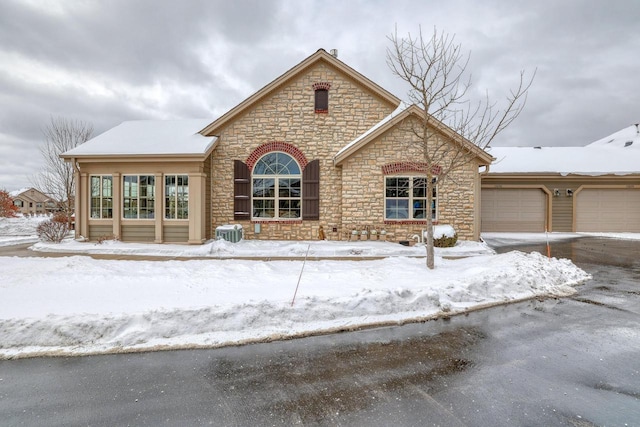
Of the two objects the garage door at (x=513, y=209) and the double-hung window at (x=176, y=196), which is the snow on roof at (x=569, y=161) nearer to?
the garage door at (x=513, y=209)

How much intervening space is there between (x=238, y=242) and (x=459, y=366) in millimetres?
10273

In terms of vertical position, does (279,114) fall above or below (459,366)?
above

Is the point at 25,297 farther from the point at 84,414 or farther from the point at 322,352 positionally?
the point at 322,352

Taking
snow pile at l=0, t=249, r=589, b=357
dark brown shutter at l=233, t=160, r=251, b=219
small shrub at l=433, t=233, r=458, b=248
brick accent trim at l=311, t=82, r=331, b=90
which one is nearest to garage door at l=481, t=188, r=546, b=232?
small shrub at l=433, t=233, r=458, b=248

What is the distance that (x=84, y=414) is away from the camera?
9.88ft

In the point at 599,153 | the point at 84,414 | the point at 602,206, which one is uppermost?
the point at 599,153

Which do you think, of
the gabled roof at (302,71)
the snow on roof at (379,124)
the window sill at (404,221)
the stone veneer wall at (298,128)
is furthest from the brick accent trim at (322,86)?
the window sill at (404,221)

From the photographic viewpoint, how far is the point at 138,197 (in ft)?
43.6

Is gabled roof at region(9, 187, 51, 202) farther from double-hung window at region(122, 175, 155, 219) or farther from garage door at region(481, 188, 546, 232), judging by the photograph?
garage door at region(481, 188, 546, 232)

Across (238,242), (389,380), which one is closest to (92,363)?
(389,380)

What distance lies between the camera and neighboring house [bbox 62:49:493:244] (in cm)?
1296

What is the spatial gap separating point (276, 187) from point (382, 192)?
442 cm

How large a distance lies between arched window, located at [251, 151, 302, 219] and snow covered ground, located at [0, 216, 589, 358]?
4.45 m

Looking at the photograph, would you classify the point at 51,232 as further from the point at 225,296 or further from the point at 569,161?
the point at 569,161
